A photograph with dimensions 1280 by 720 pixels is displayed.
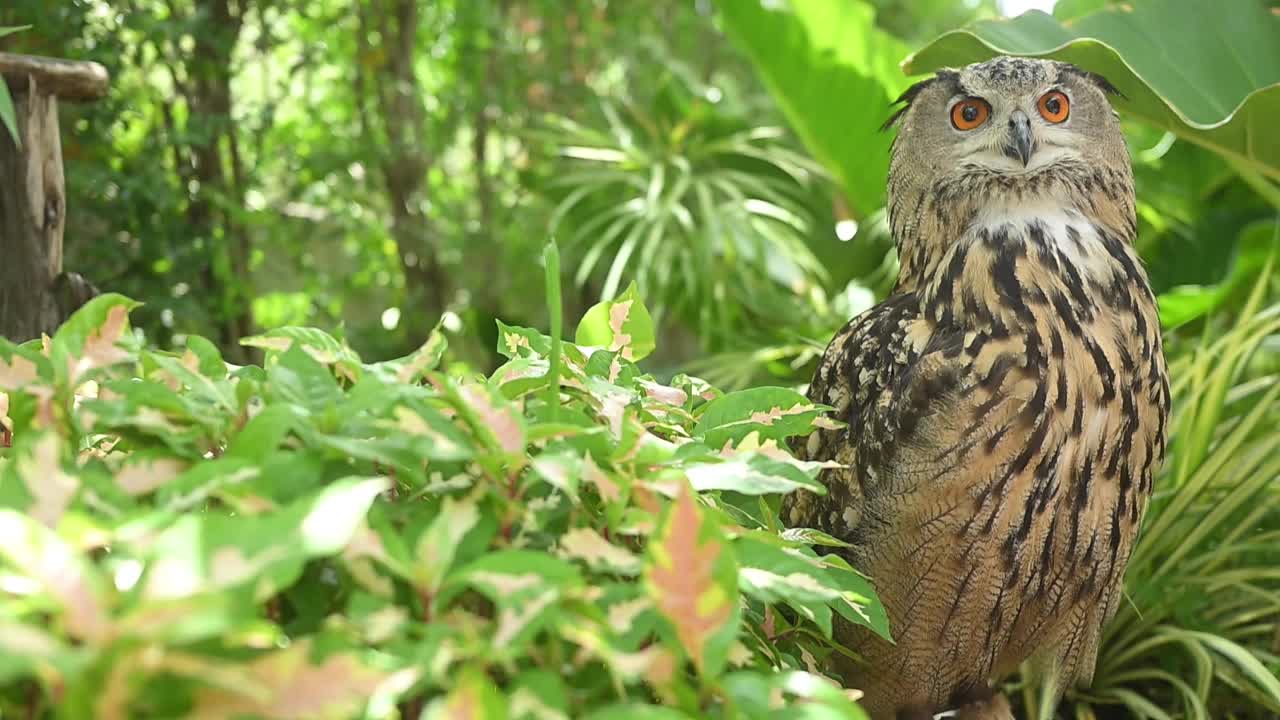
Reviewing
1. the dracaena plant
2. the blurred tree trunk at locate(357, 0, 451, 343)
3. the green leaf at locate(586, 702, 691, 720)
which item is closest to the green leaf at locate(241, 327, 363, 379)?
the green leaf at locate(586, 702, 691, 720)

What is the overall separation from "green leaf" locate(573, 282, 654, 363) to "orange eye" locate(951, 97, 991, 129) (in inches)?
21.9

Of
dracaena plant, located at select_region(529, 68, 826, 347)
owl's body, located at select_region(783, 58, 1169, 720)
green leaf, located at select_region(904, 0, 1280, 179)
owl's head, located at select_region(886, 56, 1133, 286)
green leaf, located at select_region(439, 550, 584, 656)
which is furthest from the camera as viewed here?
dracaena plant, located at select_region(529, 68, 826, 347)

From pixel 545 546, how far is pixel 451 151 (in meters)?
2.97

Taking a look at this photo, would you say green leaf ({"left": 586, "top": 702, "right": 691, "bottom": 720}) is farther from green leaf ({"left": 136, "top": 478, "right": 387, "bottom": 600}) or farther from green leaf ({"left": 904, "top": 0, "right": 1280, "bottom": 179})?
green leaf ({"left": 904, "top": 0, "right": 1280, "bottom": 179})

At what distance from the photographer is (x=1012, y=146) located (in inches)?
53.7

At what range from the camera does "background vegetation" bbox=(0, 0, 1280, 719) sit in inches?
24.8

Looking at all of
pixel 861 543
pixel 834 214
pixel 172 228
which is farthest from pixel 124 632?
pixel 834 214

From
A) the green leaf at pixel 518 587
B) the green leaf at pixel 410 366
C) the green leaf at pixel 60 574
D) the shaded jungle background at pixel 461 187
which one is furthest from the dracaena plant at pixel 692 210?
the green leaf at pixel 60 574

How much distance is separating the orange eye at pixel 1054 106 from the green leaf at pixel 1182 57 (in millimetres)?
260

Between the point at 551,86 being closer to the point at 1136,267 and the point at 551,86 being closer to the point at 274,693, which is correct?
the point at 1136,267

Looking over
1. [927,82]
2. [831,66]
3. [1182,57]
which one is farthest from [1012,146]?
[831,66]

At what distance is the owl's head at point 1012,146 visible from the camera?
1379mm

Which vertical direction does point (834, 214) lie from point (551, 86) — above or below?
below

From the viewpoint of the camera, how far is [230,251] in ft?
8.39
